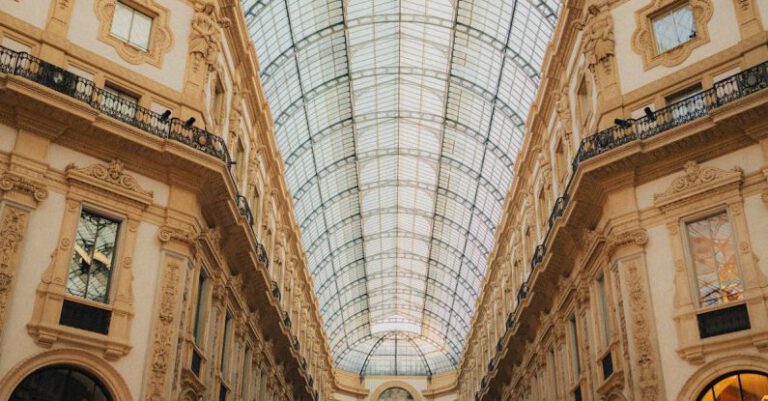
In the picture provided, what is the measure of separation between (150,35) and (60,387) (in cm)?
1136

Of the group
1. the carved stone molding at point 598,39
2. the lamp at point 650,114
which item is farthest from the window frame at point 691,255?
the carved stone molding at point 598,39

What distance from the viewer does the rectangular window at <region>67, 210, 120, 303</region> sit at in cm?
2047

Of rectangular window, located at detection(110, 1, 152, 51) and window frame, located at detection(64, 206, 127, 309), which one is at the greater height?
rectangular window, located at detection(110, 1, 152, 51)

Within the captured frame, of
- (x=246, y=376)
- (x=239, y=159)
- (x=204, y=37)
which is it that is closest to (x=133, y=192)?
(x=204, y=37)

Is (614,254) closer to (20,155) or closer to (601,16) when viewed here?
(601,16)

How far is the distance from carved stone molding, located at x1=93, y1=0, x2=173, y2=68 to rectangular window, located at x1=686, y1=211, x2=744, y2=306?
17.1m

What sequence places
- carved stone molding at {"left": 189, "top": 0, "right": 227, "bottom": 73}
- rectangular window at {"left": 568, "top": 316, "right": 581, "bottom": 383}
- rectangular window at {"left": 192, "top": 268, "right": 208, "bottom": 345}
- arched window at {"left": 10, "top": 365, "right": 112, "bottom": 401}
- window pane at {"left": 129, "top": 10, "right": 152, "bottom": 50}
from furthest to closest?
rectangular window at {"left": 568, "top": 316, "right": 581, "bottom": 383}
carved stone molding at {"left": 189, "top": 0, "right": 227, "bottom": 73}
rectangular window at {"left": 192, "top": 268, "right": 208, "bottom": 345}
window pane at {"left": 129, "top": 10, "right": 152, "bottom": 50}
arched window at {"left": 10, "top": 365, "right": 112, "bottom": 401}

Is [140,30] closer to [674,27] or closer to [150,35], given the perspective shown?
[150,35]

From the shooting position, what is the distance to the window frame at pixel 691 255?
19.8 metres

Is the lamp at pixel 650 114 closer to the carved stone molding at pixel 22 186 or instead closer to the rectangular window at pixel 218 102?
the rectangular window at pixel 218 102

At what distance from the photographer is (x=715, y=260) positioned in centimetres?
2066

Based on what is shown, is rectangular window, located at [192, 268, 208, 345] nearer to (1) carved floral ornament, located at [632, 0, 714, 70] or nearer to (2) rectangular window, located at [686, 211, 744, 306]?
(2) rectangular window, located at [686, 211, 744, 306]

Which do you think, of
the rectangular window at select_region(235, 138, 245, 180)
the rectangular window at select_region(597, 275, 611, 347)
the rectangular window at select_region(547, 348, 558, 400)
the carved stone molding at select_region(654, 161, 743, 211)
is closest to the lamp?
the carved stone molding at select_region(654, 161, 743, 211)

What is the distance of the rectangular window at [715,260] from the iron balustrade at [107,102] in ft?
47.5
